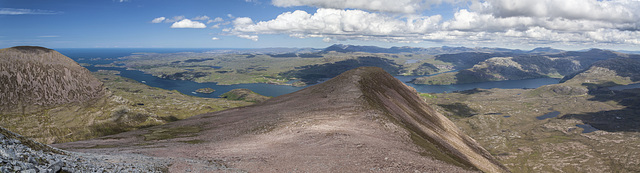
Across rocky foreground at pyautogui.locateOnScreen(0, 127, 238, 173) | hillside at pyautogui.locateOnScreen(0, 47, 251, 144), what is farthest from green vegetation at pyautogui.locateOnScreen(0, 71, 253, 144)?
rocky foreground at pyautogui.locateOnScreen(0, 127, 238, 173)

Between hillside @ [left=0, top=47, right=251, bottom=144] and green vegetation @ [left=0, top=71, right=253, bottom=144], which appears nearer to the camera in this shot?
green vegetation @ [left=0, top=71, right=253, bottom=144]

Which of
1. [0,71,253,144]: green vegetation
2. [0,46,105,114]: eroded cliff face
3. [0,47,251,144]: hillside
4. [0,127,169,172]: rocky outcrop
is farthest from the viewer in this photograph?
[0,46,105,114]: eroded cliff face

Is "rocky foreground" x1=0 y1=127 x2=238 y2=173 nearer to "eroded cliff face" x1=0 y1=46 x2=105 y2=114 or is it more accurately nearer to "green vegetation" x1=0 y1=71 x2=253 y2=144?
"green vegetation" x1=0 y1=71 x2=253 y2=144

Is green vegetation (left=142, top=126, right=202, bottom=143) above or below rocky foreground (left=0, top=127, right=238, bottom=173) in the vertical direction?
below

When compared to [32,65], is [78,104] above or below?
below

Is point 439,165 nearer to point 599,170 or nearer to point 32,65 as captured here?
point 32,65

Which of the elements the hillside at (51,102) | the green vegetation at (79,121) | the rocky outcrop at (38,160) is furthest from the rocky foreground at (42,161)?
the hillside at (51,102)

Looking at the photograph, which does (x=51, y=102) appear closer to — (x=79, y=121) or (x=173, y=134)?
(x=79, y=121)

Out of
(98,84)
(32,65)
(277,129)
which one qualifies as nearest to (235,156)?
(277,129)
